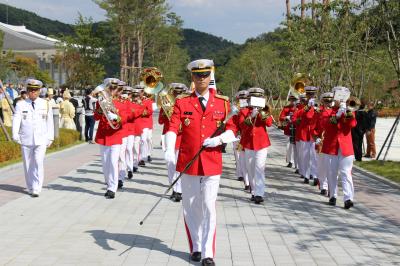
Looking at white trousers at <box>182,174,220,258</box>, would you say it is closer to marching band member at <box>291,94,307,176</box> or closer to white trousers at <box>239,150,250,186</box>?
white trousers at <box>239,150,250,186</box>

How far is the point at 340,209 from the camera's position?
10.5 meters

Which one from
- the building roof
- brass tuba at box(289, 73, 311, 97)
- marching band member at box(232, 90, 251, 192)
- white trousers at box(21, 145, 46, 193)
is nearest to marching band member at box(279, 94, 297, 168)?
brass tuba at box(289, 73, 311, 97)

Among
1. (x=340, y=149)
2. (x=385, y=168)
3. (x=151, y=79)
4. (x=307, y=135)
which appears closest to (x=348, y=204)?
(x=340, y=149)

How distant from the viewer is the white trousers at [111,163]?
435 inches

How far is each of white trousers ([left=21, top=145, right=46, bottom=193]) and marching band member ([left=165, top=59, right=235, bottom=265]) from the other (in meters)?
4.98

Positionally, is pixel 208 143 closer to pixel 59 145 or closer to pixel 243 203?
pixel 243 203

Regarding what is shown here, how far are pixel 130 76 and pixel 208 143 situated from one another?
51.1 metres

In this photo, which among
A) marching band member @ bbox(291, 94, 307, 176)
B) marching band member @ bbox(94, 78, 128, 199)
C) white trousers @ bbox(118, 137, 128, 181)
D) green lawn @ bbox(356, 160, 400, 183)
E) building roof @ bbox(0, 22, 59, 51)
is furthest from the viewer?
building roof @ bbox(0, 22, 59, 51)

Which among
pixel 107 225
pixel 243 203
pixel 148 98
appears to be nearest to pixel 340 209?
pixel 243 203

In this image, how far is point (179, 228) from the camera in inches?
339

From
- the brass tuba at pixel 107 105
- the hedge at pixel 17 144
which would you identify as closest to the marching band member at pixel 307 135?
the brass tuba at pixel 107 105

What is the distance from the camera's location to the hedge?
15.8 m

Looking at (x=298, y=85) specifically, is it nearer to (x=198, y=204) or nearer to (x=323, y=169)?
(x=323, y=169)

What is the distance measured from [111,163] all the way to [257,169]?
106 inches
